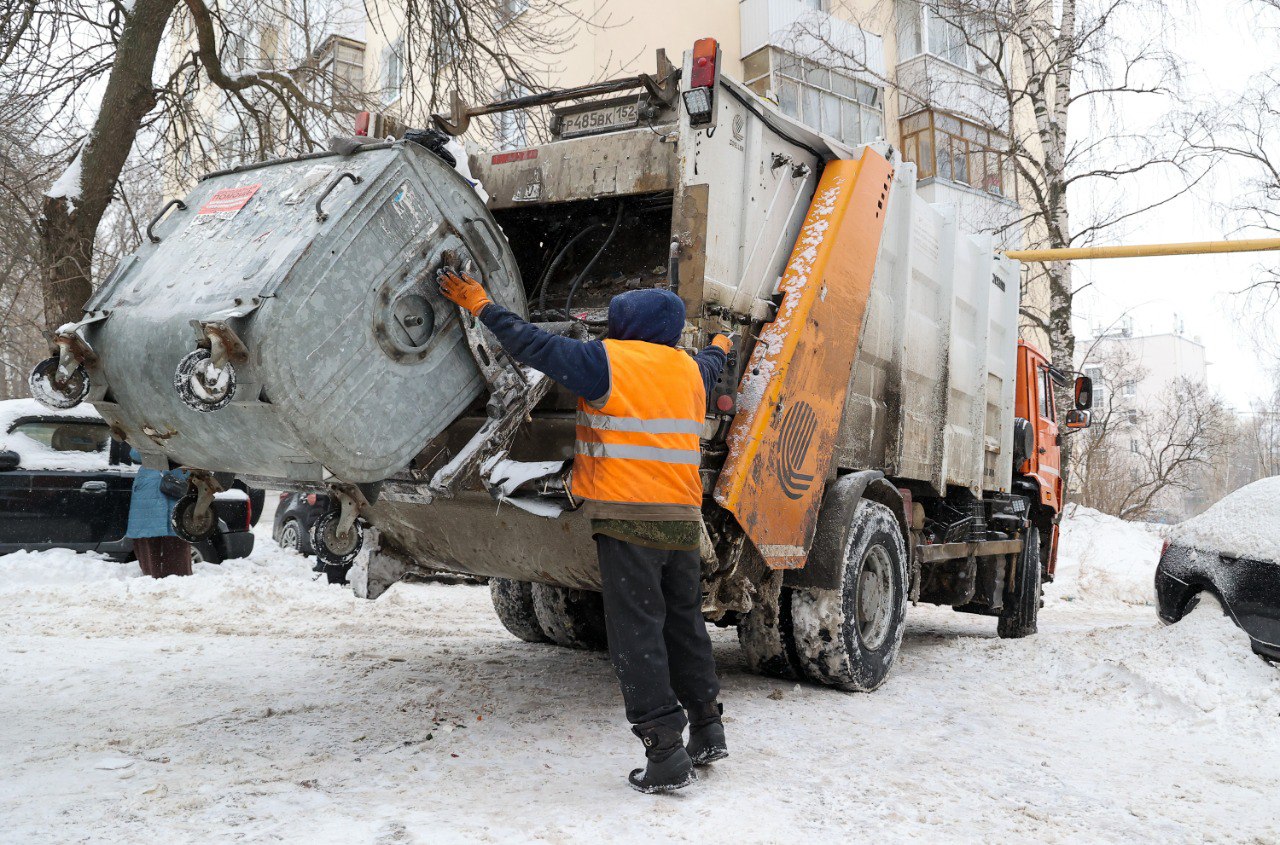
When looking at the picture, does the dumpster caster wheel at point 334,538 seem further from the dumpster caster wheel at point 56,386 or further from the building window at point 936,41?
the building window at point 936,41

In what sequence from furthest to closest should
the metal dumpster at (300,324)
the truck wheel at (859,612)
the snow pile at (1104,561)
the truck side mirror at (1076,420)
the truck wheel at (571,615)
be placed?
the snow pile at (1104,561) < the truck side mirror at (1076,420) < the truck wheel at (571,615) < the truck wheel at (859,612) < the metal dumpster at (300,324)

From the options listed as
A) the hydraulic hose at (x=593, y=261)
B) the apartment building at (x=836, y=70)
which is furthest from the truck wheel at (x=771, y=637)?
the apartment building at (x=836, y=70)

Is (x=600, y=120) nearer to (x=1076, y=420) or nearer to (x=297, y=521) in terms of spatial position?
(x=1076, y=420)

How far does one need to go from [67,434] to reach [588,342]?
252 inches

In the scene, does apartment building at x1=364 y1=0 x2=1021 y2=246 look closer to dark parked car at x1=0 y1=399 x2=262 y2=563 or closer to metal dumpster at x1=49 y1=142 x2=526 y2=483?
dark parked car at x1=0 y1=399 x2=262 y2=563

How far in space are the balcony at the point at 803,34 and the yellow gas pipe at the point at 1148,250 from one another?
25.4ft

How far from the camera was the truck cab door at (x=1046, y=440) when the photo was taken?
7.40 meters

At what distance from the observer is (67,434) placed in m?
7.71

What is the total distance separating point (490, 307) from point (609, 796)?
147cm

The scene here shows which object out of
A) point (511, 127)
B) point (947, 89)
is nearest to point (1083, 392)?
point (511, 127)

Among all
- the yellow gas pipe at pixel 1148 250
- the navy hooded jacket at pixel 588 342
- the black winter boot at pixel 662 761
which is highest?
the yellow gas pipe at pixel 1148 250

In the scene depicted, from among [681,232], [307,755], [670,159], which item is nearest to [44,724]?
[307,755]

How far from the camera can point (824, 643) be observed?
13.9 feet

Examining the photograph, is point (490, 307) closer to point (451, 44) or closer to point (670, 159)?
point (670, 159)
